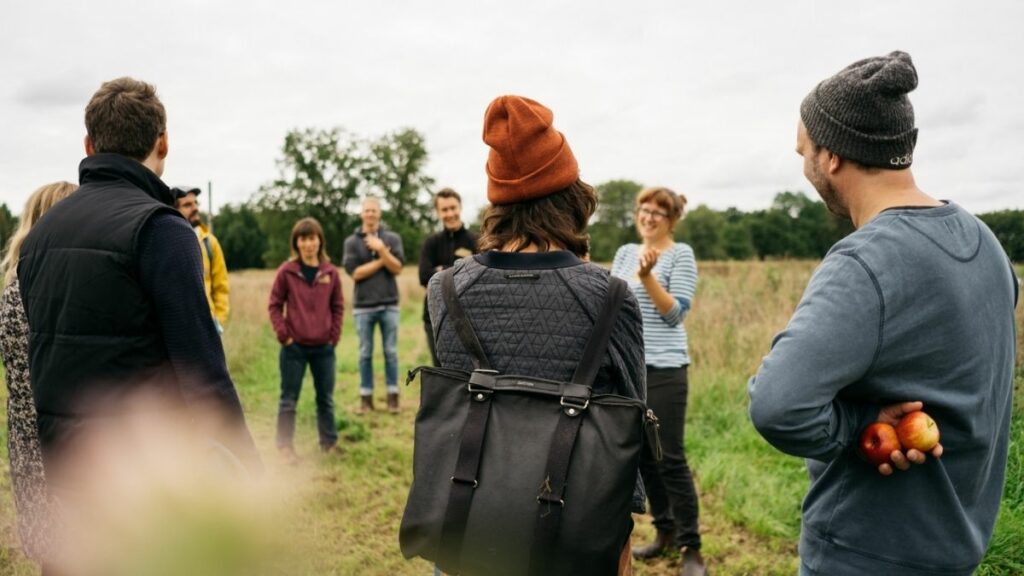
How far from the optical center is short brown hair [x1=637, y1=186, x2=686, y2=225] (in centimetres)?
402

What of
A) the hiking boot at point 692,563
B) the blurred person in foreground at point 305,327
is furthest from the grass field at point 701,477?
the blurred person in foreground at point 305,327

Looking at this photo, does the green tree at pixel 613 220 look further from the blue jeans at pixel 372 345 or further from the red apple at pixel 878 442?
the red apple at pixel 878 442

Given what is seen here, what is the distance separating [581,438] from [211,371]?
115cm

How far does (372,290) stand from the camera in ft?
23.6

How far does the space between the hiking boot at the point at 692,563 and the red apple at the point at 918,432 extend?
7.94 feet

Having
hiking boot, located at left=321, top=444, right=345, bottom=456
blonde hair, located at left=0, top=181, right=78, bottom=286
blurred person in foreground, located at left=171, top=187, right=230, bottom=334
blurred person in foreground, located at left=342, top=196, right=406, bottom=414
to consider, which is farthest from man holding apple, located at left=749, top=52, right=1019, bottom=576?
blurred person in foreground, located at left=342, top=196, right=406, bottom=414

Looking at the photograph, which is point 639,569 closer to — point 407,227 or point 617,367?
point 617,367

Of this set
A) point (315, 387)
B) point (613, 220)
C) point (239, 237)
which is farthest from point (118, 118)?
point (613, 220)

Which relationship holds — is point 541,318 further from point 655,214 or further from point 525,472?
Result: point 655,214

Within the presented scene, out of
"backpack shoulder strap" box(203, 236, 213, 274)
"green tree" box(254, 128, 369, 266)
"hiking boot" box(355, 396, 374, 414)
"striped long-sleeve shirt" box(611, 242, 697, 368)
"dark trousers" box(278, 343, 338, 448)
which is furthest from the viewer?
"green tree" box(254, 128, 369, 266)

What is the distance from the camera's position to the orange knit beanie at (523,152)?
1950mm

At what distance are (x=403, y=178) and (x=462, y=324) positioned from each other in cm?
4859

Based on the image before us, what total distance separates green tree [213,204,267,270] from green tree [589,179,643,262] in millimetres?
31606

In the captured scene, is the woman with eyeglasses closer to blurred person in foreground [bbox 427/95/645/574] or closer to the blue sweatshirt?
blurred person in foreground [bbox 427/95/645/574]
